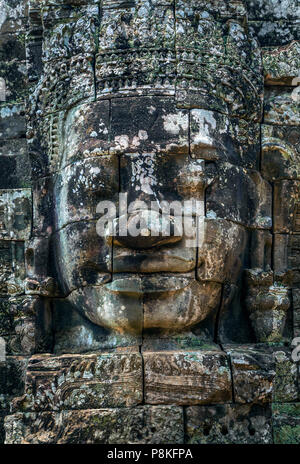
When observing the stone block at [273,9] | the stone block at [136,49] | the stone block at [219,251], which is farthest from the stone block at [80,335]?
the stone block at [273,9]

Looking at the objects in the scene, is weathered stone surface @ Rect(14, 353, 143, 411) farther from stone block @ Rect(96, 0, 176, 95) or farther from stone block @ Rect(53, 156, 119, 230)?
stone block @ Rect(96, 0, 176, 95)

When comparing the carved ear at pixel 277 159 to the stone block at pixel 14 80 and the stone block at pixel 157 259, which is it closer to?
the stone block at pixel 157 259

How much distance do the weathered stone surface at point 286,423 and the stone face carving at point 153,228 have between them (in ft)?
0.06

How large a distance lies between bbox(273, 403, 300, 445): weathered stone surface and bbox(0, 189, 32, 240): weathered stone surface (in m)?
2.76

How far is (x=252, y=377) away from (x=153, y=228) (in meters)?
1.45

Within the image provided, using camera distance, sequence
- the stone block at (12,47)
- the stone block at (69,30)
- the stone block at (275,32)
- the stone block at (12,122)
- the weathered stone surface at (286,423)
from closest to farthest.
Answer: the weathered stone surface at (286,423)
the stone block at (69,30)
the stone block at (275,32)
the stone block at (12,122)
the stone block at (12,47)

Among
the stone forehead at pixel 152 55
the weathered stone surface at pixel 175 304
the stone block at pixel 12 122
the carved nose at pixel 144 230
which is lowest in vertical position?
the weathered stone surface at pixel 175 304

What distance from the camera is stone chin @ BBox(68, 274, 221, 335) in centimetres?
804

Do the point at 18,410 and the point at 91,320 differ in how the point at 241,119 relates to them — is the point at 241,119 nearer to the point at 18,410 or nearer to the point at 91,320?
the point at 91,320

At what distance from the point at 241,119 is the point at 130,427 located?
288 cm

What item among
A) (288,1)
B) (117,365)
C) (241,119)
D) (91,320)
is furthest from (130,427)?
(288,1)

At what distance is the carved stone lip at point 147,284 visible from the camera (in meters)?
8.02

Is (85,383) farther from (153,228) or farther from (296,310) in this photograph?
(296,310)

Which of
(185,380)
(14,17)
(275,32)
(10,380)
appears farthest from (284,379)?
(14,17)
